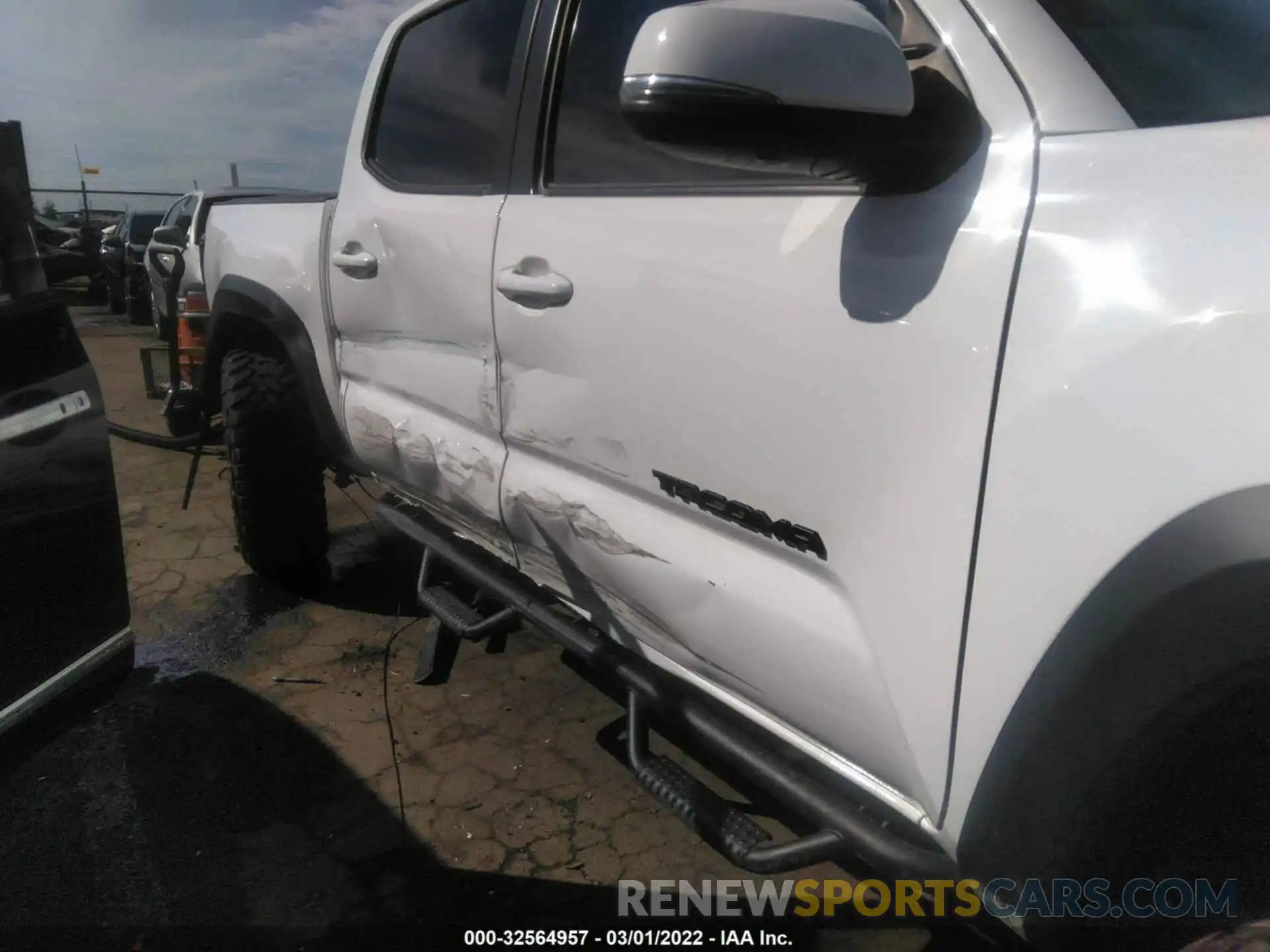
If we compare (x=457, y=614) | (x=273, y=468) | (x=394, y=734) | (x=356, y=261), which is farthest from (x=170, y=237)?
(x=457, y=614)

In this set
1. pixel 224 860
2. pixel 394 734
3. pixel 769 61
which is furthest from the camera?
pixel 394 734

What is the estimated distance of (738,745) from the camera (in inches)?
63.2

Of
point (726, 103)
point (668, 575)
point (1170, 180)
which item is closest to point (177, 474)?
point (668, 575)

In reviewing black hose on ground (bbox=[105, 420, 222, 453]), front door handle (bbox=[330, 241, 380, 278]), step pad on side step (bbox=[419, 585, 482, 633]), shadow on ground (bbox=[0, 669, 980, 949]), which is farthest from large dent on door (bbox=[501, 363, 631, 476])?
black hose on ground (bbox=[105, 420, 222, 453])

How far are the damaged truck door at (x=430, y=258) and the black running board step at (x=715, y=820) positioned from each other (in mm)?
664

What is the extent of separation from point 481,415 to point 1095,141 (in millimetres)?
1420

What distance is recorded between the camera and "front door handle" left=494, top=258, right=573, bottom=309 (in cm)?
182

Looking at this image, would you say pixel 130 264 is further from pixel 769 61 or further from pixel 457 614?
pixel 769 61

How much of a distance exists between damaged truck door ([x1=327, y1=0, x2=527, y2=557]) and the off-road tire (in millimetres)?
508

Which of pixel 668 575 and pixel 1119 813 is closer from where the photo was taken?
pixel 1119 813

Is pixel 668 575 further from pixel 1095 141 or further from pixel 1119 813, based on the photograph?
pixel 1095 141

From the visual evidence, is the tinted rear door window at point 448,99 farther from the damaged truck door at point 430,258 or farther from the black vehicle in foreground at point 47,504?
the black vehicle in foreground at point 47,504

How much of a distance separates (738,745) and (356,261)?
5.57 feet

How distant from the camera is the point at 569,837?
2.33 meters
